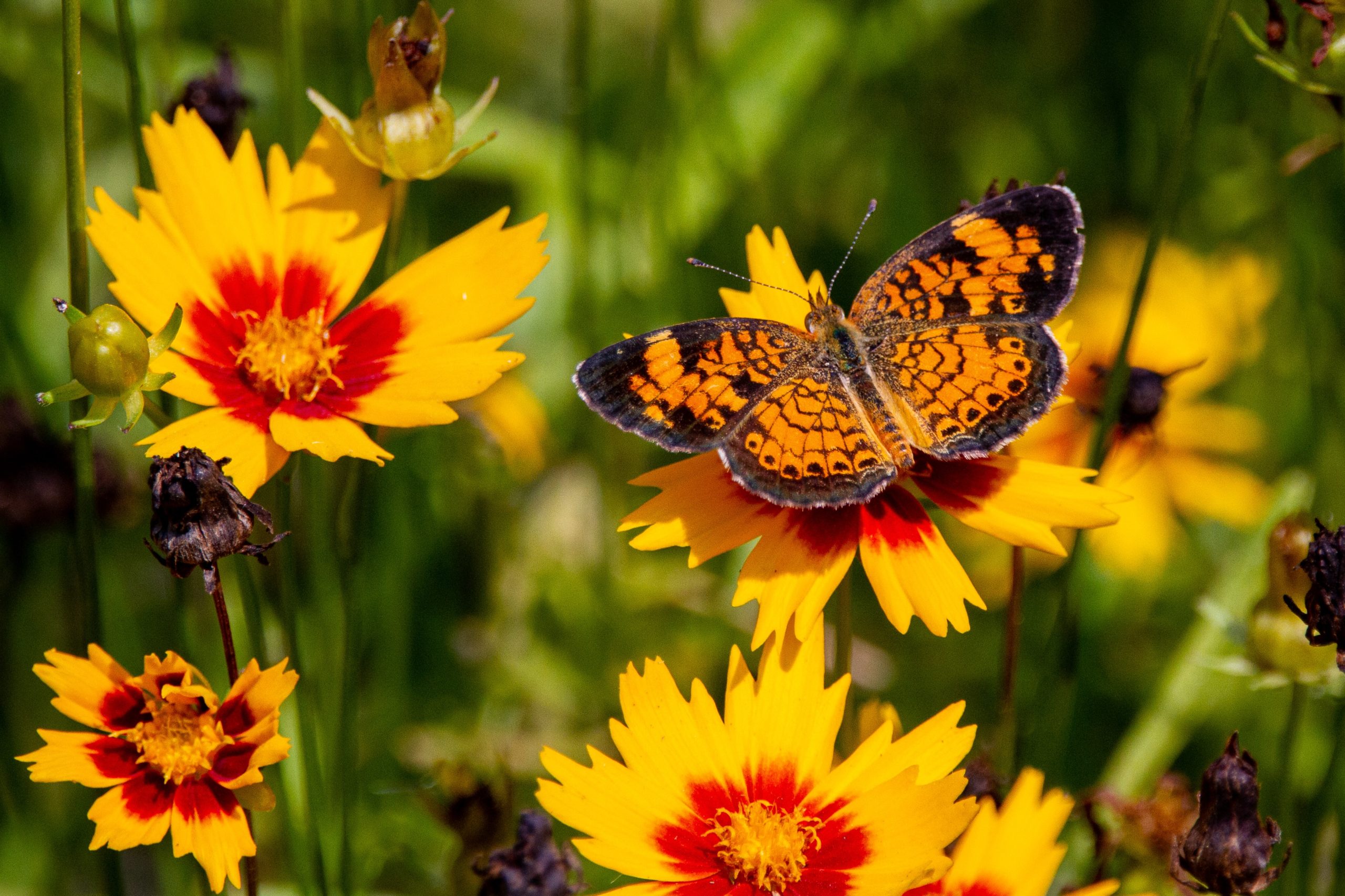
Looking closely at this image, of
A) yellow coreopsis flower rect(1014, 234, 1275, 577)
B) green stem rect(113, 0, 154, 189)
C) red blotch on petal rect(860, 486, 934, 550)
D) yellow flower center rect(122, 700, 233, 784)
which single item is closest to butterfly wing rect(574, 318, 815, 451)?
red blotch on petal rect(860, 486, 934, 550)

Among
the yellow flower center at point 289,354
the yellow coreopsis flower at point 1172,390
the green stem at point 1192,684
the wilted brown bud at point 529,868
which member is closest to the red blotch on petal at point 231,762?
the wilted brown bud at point 529,868

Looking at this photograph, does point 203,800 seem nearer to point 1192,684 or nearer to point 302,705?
point 302,705

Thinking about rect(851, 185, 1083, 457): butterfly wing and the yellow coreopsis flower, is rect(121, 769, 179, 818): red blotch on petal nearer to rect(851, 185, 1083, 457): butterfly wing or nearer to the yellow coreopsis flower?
rect(851, 185, 1083, 457): butterfly wing

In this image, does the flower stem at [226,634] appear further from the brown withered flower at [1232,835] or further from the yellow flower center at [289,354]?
the brown withered flower at [1232,835]

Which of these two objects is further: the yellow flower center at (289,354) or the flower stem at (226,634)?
the yellow flower center at (289,354)

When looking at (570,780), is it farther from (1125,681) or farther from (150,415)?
(1125,681)
